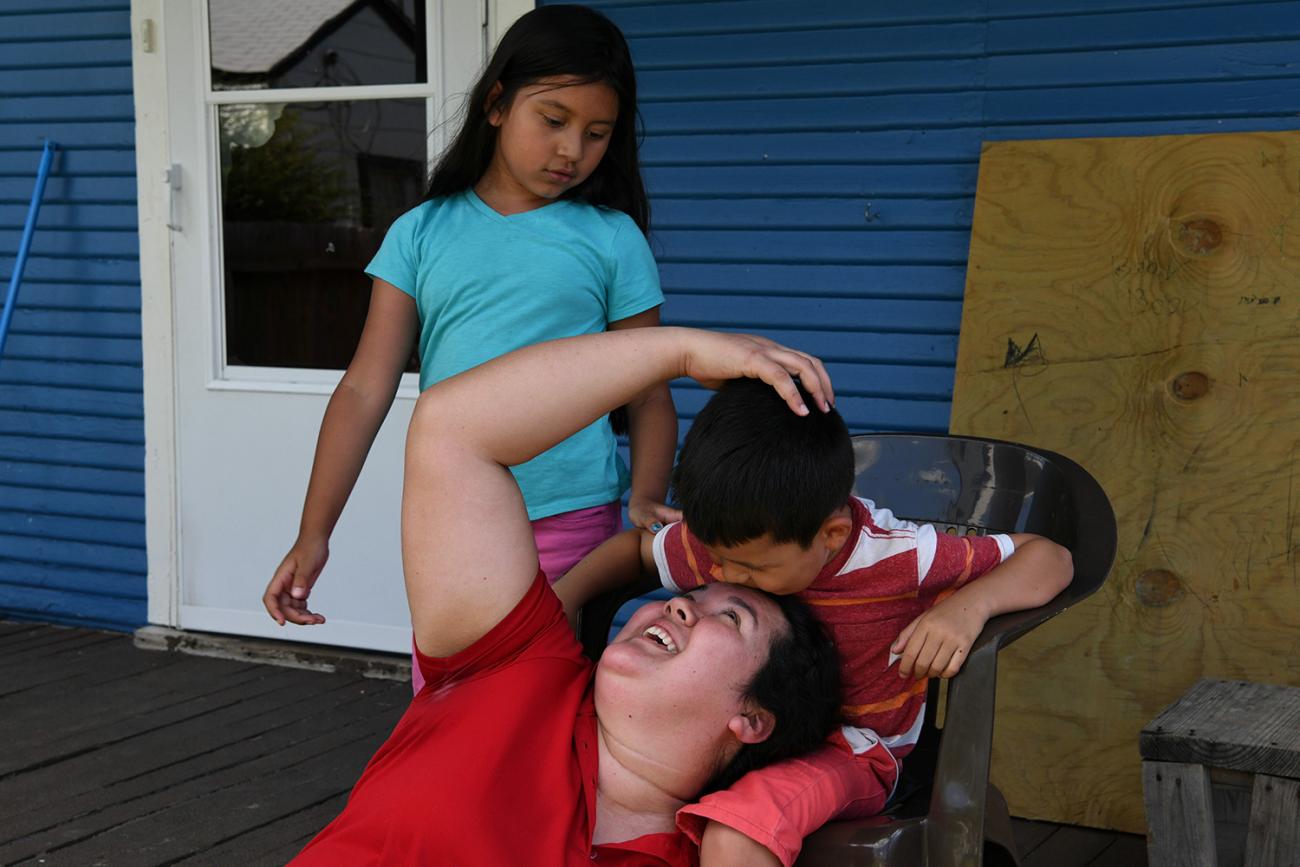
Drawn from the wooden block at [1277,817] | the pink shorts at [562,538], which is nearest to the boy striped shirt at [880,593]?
the pink shorts at [562,538]

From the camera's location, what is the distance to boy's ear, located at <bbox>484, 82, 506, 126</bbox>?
201 cm

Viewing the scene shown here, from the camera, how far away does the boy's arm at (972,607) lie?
1.59m

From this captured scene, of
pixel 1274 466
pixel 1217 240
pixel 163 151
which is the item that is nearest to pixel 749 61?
pixel 1217 240

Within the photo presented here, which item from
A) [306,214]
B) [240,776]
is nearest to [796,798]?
[240,776]

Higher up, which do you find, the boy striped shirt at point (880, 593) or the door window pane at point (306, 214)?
the door window pane at point (306, 214)

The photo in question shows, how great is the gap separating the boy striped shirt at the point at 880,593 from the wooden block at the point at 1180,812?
2.18 ft

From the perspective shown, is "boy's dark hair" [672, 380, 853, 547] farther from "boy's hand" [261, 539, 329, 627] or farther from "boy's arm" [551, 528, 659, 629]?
"boy's hand" [261, 539, 329, 627]

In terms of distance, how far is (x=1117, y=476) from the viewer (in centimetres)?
298

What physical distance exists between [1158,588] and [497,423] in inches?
76.8

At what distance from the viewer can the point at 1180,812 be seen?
2.19m

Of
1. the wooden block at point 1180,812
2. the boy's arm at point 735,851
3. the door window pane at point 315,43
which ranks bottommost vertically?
Answer: the wooden block at point 1180,812

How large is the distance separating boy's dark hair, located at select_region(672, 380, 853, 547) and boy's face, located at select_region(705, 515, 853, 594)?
2 centimetres

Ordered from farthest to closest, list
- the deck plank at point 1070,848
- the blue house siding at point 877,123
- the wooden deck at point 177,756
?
the blue house siding at point 877,123 → the wooden deck at point 177,756 → the deck plank at point 1070,848

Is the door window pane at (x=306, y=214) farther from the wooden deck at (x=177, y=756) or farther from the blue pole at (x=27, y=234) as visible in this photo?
the wooden deck at (x=177, y=756)
